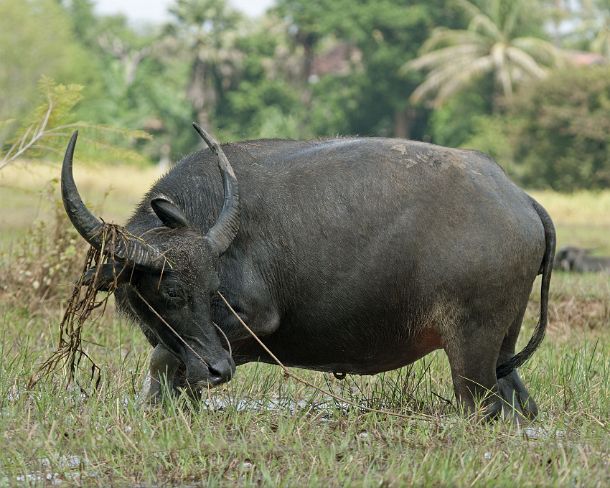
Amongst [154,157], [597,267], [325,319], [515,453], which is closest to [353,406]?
[325,319]

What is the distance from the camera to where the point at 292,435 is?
4.72 m

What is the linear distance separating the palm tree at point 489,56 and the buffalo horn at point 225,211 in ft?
144

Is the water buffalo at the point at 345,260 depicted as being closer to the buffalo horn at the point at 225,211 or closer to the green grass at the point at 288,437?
the buffalo horn at the point at 225,211

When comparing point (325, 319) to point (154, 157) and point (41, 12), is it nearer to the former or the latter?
point (41, 12)

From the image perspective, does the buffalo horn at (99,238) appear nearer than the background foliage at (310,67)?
Yes

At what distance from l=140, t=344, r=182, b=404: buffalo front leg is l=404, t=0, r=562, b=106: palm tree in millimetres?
43809

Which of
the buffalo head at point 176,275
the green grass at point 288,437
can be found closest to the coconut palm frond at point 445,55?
the green grass at point 288,437

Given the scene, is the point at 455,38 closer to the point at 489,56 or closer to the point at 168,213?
the point at 489,56

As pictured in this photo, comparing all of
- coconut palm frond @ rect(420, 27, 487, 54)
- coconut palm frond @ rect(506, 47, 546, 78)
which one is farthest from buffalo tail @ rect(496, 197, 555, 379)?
coconut palm frond @ rect(420, 27, 487, 54)

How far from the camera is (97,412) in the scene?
4934 millimetres

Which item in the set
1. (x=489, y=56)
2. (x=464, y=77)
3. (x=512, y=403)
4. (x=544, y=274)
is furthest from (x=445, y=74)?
(x=512, y=403)

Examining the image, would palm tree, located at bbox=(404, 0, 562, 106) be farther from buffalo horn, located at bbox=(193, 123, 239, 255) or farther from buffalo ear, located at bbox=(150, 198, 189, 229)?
buffalo ear, located at bbox=(150, 198, 189, 229)

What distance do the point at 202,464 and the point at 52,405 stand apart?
1051 millimetres

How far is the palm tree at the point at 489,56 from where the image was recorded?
49.3 m
